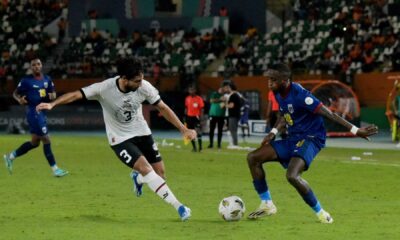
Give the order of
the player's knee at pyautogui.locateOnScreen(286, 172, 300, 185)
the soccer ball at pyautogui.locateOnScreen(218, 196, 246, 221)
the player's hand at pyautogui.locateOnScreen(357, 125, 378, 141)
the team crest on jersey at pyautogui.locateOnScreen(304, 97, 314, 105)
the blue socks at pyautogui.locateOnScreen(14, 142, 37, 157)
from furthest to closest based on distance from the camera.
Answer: the blue socks at pyautogui.locateOnScreen(14, 142, 37, 157)
the soccer ball at pyautogui.locateOnScreen(218, 196, 246, 221)
the team crest on jersey at pyautogui.locateOnScreen(304, 97, 314, 105)
the player's knee at pyautogui.locateOnScreen(286, 172, 300, 185)
the player's hand at pyautogui.locateOnScreen(357, 125, 378, 141)

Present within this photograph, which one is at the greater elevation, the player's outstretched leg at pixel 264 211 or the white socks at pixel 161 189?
the white socks at pixel 161 189

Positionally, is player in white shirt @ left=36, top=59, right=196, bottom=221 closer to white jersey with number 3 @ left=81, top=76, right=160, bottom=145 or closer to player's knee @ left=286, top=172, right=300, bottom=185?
white jersey with number 3 @ left=81, top=76, right=160, bottom=145

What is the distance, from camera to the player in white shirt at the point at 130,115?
1280 cm

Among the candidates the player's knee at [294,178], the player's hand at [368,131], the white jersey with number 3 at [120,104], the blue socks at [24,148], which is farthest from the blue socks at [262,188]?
the blue socks at [24,148]

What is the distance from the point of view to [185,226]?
1219cm

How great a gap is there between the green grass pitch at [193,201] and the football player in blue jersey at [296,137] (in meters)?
0.40

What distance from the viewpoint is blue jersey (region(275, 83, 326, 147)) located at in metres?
12.4

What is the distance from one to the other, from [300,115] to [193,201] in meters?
3.48

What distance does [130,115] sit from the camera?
1345 cm

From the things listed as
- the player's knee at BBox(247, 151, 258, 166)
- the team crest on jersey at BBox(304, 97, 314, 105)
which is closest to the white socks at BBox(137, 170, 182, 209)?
the player's knee at BBox(247, 151, 258, 166)

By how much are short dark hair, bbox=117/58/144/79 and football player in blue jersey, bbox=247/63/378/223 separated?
5.73ft

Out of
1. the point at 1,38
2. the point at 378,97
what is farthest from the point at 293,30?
the point at 1,38

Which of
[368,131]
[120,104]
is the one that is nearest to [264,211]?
[368,131]

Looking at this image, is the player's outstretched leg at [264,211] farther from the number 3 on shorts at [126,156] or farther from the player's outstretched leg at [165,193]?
the number 3 on shorts at [126,156]
